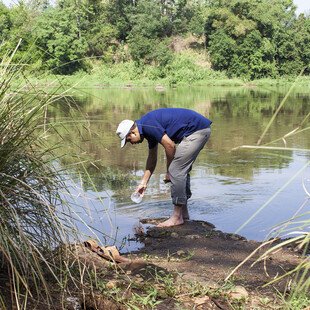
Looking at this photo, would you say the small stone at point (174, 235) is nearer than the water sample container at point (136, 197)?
Yes

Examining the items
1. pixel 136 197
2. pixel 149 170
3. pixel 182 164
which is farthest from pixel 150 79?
pixel 182 164

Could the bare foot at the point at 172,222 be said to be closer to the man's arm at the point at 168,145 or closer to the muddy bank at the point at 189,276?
the muddy bank at the point at 189,276

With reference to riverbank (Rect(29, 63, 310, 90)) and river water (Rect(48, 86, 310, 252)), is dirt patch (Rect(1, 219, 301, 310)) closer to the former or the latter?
river water (Rect(48, 86, 310, 252))

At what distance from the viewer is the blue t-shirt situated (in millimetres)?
5090

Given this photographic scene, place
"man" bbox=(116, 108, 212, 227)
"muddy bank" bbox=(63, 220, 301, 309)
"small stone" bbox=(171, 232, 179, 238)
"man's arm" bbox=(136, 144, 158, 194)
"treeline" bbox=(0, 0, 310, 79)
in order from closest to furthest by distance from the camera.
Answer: "muddy bank" bbox=(63, 220, 301, 309)
"small stone" bbox=(171, 232, 179, 238)
"man" bbox=(116, 108, 212, 227)
"man's arm" bbox=(136, 144, 158, 194)
"treeline" bbox=(0, 0, 310, 79)

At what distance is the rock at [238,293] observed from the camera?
120 inches

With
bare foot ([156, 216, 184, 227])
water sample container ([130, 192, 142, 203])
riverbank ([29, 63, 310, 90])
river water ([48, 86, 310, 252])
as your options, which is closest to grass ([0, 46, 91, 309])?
river water ([48, 86, 310, 252])

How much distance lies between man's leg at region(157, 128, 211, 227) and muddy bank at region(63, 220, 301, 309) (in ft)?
1.53

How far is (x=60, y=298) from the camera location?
266cm

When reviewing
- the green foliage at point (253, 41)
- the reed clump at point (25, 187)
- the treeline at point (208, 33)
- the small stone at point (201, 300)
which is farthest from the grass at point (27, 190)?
the green foliage at point (253, 41)

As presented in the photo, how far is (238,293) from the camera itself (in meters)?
3.12

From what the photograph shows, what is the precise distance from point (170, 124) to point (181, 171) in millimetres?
475

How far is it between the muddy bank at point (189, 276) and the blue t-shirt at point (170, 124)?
0.99 m

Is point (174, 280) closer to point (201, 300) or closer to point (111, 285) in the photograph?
point (201, 300)
